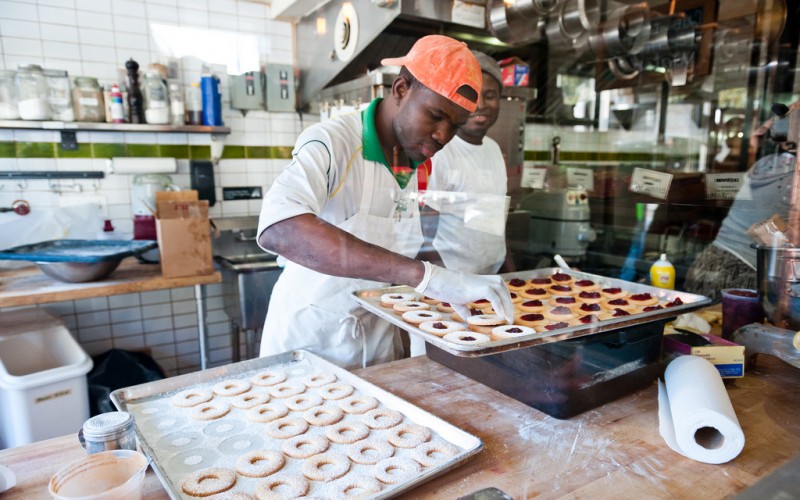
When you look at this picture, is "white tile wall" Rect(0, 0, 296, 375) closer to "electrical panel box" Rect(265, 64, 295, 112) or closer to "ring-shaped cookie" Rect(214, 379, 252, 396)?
"electrical panel box" Rect(265, 64, 295, 112)

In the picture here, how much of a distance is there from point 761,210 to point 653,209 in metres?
0.78

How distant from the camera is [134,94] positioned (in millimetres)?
3201

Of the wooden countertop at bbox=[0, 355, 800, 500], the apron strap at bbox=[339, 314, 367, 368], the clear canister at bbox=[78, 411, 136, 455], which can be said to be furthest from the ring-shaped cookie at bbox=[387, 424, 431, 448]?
the apron strap at bbox=[339, 314, 367, 368]

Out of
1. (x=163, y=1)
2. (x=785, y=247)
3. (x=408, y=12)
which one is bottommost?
(x=785, y=247)

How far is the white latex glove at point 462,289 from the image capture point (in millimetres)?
1406

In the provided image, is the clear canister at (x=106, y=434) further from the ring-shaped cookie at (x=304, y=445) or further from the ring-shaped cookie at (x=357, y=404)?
the ring-shaped cookie at (x=357, y=404)

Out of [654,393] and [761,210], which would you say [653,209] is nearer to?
[761,210]

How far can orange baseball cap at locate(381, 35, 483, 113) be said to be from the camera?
1437mm

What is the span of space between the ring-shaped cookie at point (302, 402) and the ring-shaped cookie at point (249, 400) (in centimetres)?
6

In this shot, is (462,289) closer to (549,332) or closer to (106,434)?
(549,332)

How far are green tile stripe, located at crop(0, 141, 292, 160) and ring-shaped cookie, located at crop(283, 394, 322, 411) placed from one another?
103 inches

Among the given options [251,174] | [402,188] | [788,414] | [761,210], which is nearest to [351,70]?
[251,174]

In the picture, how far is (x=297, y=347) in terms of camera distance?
1852 millimetres

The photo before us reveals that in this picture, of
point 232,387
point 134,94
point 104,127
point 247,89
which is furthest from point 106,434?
point 247,89
